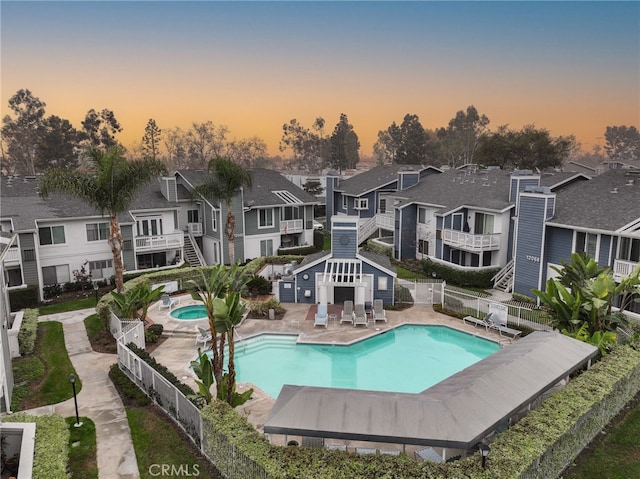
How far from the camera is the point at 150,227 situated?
35.2 metres

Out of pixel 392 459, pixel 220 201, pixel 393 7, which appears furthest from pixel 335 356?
pixel 393 7

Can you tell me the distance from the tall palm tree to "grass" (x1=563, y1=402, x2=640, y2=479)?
72.3 feet

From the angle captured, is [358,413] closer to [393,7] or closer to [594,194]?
[594,194]

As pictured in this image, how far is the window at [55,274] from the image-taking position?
30120 mm

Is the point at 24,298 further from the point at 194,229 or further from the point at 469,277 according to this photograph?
the point at 469,277

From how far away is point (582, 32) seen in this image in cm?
3569

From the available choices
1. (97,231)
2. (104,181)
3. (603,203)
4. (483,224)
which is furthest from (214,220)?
(603,203)

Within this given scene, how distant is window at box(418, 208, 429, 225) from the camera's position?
126 feet

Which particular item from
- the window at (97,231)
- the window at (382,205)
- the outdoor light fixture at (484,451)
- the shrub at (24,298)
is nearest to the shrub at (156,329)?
the shrub at (24,298)

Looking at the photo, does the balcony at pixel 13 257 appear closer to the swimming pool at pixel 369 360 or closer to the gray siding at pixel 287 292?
the swimming pool at pixel 369 360

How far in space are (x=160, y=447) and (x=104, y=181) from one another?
14754mm

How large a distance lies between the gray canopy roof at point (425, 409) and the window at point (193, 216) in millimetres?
29603

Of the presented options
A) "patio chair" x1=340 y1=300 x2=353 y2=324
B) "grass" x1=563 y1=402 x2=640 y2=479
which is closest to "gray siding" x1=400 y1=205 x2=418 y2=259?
"patio chair" x1=340 y1=300 x2=353 y2=324

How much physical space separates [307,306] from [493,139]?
52.8m
